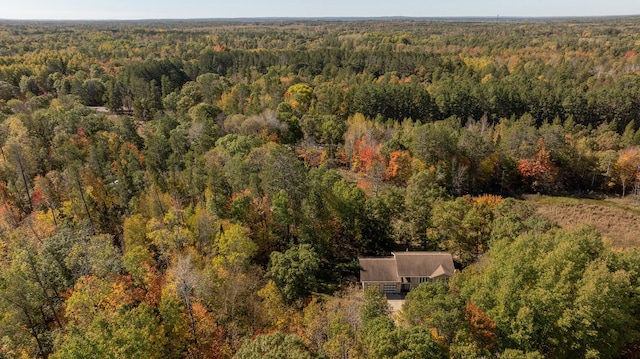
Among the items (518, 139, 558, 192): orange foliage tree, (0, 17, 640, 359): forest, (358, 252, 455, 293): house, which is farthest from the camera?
(518, 139, 558, 192): orange foliage tree

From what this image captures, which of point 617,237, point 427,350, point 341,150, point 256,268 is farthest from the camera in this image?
point 341,150

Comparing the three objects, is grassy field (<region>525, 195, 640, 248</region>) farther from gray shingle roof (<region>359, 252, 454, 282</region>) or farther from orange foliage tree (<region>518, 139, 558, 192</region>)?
gray shingle roof (<region>359, 252, 454, 282</region>)

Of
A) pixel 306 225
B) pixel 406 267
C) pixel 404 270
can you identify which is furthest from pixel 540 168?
pixel 306 225

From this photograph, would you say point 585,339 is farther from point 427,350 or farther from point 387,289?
point 387,289

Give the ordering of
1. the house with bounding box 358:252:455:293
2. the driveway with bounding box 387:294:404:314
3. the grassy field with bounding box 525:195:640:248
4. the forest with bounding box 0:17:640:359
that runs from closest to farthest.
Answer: the forest with bounding box 0:17:640:359, the driveway with bounding box 387:294:404:314, the house with bounding box 358:252:455:293, the grassy field with bounding box 525:195:640:248

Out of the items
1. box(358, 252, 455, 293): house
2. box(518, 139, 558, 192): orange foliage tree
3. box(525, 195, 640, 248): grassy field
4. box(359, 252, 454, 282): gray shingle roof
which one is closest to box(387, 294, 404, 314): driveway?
box(358, 252, 455, 293): house

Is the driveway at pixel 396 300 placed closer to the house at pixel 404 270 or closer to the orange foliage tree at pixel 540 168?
the house at pixel 404 270

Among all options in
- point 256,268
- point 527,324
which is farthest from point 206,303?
point 527,324
